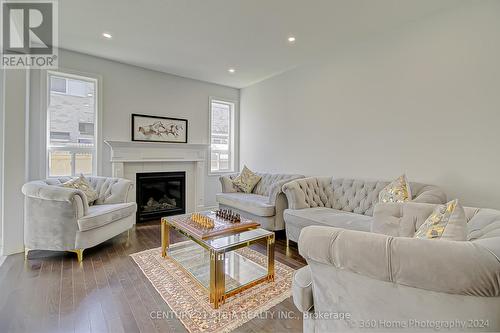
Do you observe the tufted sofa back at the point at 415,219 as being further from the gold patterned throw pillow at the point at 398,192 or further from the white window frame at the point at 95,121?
the white window frame at the point at 95,121

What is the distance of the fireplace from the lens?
452 cm

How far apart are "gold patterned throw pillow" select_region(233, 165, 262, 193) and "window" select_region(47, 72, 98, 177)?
2.58 metres

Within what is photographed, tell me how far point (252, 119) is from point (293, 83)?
4.36ft

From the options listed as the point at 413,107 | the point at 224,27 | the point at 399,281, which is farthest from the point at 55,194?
the point at 413,107

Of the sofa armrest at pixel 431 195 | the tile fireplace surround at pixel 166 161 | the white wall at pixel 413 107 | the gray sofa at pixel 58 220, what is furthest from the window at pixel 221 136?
the sofa armrest at pixel 431 195

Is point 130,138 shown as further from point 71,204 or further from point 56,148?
point 71,204

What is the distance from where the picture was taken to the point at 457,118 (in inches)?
103

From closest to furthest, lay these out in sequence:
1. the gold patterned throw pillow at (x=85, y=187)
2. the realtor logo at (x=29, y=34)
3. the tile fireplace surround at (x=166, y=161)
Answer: the realtor logo at (x=29, y=34)
the gold patterned throw pillow at (x=85, y=187)
the tile fireplace surround at (x=166, y=161)

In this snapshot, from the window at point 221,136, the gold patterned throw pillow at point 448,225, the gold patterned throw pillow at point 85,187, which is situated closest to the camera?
the gold patterned throw pillow at point 448,225

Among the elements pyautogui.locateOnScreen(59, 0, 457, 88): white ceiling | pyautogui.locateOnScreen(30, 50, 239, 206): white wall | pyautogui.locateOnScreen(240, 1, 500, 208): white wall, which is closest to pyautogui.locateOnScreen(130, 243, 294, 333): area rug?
pyautogui.locateOnScreen(240, 1, 500, 208): white wall

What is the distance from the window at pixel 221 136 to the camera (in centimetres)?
555

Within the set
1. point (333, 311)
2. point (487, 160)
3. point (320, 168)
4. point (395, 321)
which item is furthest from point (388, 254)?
point (320, 168)

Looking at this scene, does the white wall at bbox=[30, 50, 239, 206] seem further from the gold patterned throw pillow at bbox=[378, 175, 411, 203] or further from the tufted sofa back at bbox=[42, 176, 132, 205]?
the gold patterned throw pillow at bbox=[378, 175, 411, 203]

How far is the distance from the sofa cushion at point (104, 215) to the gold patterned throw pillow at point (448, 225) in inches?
127
